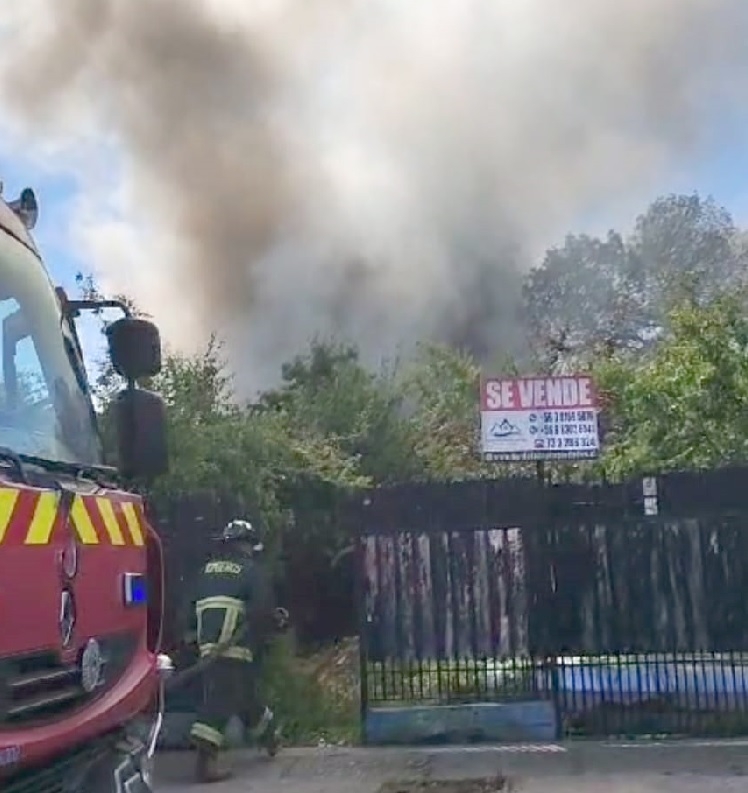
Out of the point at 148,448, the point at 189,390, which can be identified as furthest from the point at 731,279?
the point at 148,448

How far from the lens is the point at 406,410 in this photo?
2166 cm

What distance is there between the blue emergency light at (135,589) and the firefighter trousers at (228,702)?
318 cm

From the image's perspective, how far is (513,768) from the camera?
22.0ft

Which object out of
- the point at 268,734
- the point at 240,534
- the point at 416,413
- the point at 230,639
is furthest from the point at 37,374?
the point at 416,413

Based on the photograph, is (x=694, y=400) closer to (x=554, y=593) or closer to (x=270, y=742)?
(x=554, y=593)

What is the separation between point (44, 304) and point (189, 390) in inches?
321

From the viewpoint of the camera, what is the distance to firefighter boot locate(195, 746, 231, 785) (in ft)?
22.0

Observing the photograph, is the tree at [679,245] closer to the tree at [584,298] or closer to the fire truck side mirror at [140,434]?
the tree at [584,298]

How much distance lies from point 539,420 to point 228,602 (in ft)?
11.3

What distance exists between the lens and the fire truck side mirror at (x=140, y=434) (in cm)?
404

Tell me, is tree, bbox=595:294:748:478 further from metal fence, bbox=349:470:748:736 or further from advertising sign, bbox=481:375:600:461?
metal fence, bbox=349:470:748:736

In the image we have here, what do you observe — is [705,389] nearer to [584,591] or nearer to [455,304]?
[584,591]

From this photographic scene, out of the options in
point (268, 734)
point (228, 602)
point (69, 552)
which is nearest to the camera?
point (69, 552)

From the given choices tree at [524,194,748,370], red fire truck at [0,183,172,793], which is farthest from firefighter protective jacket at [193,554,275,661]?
tree at [524,194,748,370]
